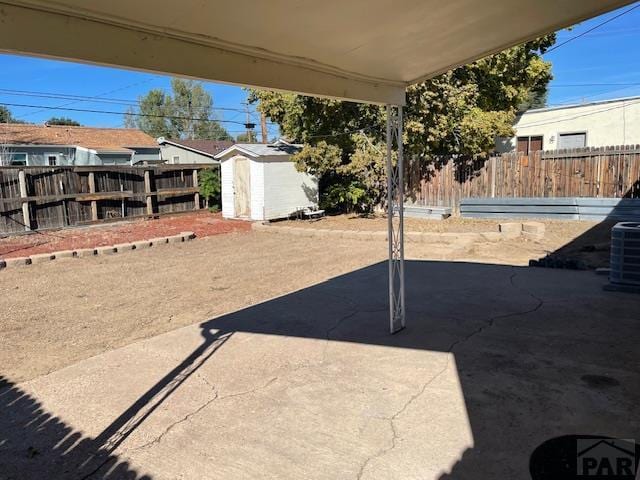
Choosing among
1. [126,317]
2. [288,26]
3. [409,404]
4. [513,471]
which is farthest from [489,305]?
[126,317]

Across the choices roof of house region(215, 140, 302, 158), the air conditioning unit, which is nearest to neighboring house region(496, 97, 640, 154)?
roof of house region(215, 140, 302, 158)

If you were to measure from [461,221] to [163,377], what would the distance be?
36.2 feet

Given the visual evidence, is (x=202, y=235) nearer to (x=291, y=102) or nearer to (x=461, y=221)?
(x=291, y=102)

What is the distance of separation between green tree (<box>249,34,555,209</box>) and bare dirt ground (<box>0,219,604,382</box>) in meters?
3.64

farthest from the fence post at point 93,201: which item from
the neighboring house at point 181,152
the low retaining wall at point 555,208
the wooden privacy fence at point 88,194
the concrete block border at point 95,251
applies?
the neighboring house at point 181,152

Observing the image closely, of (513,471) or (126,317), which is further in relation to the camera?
(126,317)

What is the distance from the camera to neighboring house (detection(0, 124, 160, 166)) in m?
21.8

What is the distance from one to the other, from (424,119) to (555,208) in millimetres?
4493

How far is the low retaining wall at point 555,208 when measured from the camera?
11.0 meters

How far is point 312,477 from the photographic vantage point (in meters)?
2.57

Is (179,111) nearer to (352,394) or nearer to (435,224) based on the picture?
(435,224)

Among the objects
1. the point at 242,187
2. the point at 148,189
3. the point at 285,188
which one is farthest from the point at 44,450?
the point at 148,189

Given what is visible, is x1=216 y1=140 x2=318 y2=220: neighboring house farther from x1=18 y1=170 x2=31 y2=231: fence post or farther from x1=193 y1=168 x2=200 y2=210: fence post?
x1=18 y1=170 x2=31 y2=231: fence post

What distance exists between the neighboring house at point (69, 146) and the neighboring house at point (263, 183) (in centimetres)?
1156
